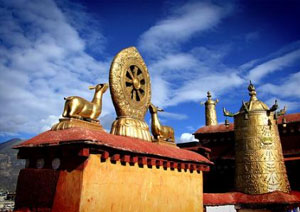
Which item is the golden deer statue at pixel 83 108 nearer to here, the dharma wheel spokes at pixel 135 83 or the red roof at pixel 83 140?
the red roof at pixel 83 140

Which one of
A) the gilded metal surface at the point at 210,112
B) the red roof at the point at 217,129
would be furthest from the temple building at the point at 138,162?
the gilded metal surface at the point at 210,112

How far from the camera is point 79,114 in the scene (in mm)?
7602

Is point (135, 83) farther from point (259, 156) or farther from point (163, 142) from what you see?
point (259, 156)

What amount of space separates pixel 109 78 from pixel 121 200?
421 centimetres

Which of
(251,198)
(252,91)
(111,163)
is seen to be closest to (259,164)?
(251,198)

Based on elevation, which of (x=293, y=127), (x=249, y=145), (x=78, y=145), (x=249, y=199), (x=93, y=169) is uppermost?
(x=293, y=127)

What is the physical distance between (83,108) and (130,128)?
2.06 metres

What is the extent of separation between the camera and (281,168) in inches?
502

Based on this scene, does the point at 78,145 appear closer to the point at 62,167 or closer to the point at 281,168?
the point at 62,167

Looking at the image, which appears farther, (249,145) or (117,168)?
(249,145)

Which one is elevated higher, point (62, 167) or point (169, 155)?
point (169, 155)

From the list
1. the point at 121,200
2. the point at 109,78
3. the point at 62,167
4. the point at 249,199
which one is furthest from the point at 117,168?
the point at 249,199

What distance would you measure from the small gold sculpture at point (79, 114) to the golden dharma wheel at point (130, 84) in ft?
4.36

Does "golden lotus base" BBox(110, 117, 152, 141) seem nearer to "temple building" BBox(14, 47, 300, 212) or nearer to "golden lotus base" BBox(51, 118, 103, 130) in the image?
"temple building" BBox(14, 47, 300, 212)
